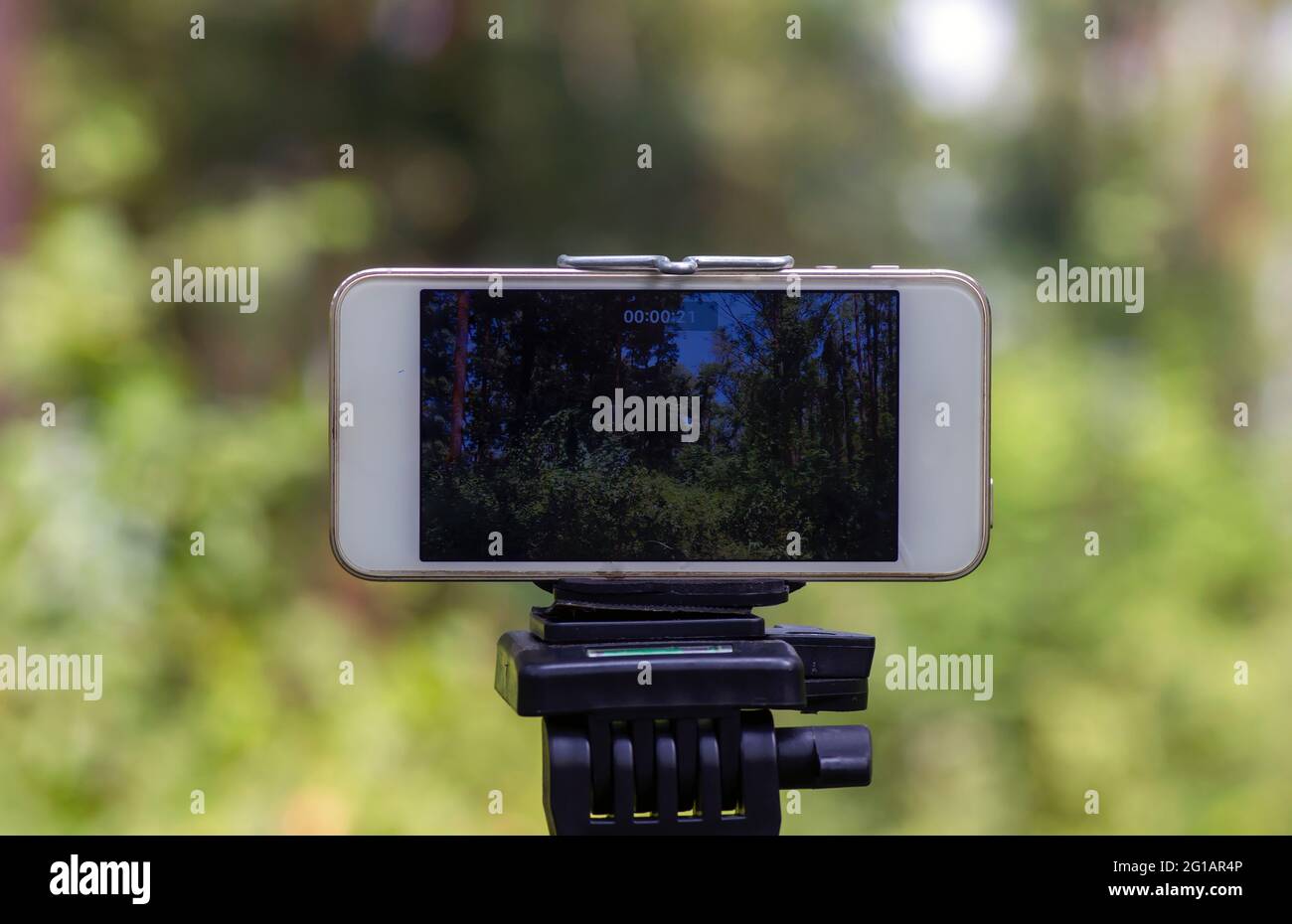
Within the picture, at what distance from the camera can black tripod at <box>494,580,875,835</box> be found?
0.70 metres

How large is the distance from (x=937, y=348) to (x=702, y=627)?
0.26m

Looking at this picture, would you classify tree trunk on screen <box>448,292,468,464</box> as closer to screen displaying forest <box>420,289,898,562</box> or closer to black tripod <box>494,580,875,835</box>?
screen displaying forest <box>420,289,898,562</box>

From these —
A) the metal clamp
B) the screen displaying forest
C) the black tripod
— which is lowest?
the black tripod

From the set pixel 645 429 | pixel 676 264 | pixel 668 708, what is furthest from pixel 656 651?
pixel 676 264

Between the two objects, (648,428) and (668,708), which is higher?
(648,428)

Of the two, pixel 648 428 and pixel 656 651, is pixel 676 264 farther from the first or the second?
pixel 656 651

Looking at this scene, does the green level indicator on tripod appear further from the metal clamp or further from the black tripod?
the metal clamp

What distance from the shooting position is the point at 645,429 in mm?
728

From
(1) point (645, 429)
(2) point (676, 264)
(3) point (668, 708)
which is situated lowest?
(3) point (668, 708)

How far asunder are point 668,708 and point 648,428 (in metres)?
0.19

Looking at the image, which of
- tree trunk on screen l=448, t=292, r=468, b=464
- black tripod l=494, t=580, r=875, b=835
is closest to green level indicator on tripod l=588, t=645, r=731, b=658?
black tripod l=494, t=580, r=875, b=835

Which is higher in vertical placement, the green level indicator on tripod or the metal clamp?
the metal clamp
